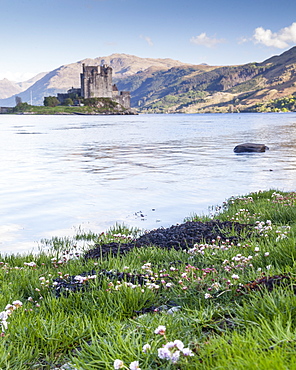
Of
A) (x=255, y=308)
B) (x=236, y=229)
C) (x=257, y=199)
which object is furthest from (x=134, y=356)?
(x=257, y=199)

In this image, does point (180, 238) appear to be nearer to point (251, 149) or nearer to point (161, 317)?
point (161, 317)

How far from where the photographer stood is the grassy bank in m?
3.74

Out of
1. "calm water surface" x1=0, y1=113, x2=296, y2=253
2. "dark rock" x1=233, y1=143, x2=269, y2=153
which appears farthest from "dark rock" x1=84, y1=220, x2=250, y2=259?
"dark rock" x1=233, y1=143, x2=269, y2=153

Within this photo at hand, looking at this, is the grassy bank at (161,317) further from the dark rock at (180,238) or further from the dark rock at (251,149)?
the dark rock at (251,149)

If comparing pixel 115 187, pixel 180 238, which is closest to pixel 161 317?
pixel 180 238

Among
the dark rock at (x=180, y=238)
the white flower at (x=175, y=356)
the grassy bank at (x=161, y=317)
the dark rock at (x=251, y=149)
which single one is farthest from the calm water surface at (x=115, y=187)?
the white flower at (x=175, y=356)

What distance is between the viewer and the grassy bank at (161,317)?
3.74 m

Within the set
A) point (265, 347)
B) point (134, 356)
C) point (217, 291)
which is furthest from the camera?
point (217, 291)

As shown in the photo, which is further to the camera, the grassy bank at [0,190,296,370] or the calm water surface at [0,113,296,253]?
the calm water surface at [0,113,296,253]

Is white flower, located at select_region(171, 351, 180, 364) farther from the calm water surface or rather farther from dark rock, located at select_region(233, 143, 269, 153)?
dark rock, located at select_region(233, 143, 269, 153)

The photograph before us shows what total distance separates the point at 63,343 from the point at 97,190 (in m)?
15.7

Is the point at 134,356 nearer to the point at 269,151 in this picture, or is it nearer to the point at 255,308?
the point at 255,308

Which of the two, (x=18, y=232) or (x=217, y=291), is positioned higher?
(x=217, y=291)

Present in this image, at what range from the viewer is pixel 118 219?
14.6m
